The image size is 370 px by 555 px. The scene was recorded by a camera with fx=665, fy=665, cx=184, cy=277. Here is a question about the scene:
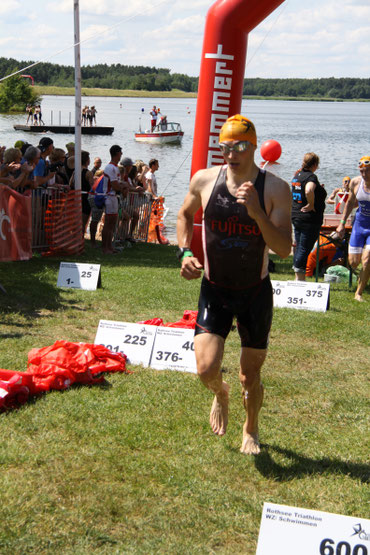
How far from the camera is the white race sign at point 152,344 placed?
6367 millimetres

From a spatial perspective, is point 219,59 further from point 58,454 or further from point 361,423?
point 58,454

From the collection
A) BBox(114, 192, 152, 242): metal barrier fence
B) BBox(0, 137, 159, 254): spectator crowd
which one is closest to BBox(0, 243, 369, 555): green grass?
BBox(0, 137, 159, 254): spectator crowd

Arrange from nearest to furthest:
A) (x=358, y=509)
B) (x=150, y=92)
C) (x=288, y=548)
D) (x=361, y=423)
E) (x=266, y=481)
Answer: (x=288, y=548) → (x=358, y=509) → (x=266, y=481) → (x=361, y=423) → (x=150, y=92)

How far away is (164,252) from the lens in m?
14.0

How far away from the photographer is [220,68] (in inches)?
442

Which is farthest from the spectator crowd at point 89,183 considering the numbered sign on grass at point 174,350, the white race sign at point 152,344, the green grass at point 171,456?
the numbered sign on grass at point 174,350

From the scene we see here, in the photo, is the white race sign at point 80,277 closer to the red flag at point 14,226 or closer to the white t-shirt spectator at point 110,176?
the red flag at point 14,226

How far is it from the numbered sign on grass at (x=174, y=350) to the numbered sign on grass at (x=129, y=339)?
0.07 metres

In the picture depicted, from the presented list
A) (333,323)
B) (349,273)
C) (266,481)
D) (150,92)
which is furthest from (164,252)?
(150,92)

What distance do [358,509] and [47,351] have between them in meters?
3.15

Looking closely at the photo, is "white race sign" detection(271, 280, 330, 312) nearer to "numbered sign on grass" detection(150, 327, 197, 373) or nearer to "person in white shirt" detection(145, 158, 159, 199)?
"numbered sign on grass" detection(150, 327, 197, 373)

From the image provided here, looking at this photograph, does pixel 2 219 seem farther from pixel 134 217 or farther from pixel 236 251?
pixel 236 251

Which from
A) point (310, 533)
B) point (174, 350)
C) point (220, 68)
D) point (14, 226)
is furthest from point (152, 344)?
point (220, 68)

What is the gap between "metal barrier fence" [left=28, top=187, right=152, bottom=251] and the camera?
39.9ft
